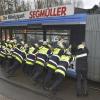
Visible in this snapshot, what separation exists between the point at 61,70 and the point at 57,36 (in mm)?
3094

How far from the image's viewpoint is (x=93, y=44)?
1178 centimetres

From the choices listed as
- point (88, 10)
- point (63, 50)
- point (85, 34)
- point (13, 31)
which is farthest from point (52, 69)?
point (13, 31)

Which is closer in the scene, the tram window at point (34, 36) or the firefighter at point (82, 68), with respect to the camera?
the firefighter at point (82, 68)

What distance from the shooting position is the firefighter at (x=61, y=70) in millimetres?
11141

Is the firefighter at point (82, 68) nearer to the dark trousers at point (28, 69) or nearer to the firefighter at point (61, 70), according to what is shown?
the firefighter at point (61, 70)

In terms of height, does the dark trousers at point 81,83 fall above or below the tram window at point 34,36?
below

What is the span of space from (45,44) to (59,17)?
1152 millimetres

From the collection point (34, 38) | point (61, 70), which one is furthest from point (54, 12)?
point (61, 70)

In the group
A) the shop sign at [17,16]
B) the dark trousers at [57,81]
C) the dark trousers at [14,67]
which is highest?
the shop sign at [17,16]

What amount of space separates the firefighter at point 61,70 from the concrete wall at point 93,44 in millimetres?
795

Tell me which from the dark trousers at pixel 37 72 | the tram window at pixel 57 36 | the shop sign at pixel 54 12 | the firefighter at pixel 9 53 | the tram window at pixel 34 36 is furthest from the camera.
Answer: the firefighter at pixel 9 53

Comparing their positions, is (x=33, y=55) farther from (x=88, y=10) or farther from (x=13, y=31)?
(x=13, y=31)

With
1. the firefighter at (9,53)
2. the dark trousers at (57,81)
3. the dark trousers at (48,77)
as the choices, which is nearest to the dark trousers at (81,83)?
the dark trousers at (57,81)

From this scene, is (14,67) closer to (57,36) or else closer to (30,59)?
(30,59)
